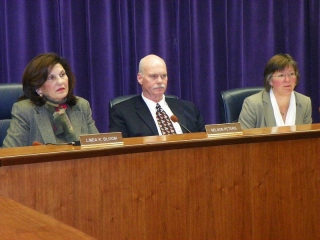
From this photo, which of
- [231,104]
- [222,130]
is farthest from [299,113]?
[222,130]

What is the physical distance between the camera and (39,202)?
2.11 meters

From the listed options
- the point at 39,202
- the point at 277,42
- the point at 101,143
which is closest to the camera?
the point at 39,202

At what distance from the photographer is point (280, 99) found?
3.69 metres

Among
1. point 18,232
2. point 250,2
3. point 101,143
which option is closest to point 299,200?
point 101,143

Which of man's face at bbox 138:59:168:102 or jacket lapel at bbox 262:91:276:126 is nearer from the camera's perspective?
man's face at bbox 138:59:168:102

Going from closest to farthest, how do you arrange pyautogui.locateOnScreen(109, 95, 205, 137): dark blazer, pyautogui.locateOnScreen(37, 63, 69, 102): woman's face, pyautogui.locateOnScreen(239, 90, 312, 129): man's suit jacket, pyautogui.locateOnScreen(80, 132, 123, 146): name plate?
1. pyautogui.locateOnScreen(80, 132, 123, 146): name plate
2. pyautogui.locateOnScreen(37, 63, 69, 102): woman's face
3. pyautogui.locateOnScreen(109, 95, 205, 137): dark blazer
4. pyautogui.locateOnScreen(239, 90, 312, 129): man's suit jacket

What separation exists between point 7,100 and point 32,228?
228 cm

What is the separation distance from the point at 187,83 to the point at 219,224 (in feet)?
7.46

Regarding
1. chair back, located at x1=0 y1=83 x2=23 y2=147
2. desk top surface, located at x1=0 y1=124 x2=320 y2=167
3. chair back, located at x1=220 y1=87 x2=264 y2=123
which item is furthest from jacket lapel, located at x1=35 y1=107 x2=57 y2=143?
chair back, located at x1=220 y1=87 x2=264 y2=123

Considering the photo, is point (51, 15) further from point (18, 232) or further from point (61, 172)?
point (18, 232)

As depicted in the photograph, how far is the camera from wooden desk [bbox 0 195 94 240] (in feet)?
2.81

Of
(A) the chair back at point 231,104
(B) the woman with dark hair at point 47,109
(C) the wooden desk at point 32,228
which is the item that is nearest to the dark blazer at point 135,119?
(B) the woman with dark hair at point 47,109

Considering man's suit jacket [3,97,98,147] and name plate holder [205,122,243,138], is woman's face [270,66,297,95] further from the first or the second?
man's suit jacket [3,97,98,147]

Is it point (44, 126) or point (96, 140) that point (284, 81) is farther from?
point (96, 140)
